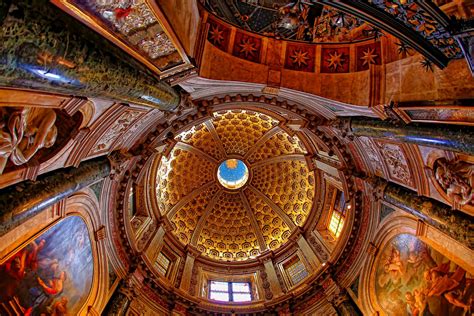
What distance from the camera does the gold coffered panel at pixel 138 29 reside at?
5688 mm

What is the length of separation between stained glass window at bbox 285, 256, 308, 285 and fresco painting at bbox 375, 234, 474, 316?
4911mm

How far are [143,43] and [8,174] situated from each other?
12.3ft

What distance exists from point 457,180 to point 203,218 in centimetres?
1662

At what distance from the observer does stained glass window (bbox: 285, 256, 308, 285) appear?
17.4 meters

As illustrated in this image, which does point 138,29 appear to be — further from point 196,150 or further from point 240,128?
point 196,150

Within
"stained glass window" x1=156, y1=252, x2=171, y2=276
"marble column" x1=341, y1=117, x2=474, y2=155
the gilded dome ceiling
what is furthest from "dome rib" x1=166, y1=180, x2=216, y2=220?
"marble column" x1=341, y1=117, x2=474, y2=155

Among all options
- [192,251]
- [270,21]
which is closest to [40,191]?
[270,21]

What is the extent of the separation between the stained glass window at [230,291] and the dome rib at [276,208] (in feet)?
14.4

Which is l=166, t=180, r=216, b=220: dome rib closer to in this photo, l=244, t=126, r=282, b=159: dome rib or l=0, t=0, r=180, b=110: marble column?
l=244, t=126, r=282, b=159: dome rib

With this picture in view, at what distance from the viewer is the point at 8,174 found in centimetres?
686

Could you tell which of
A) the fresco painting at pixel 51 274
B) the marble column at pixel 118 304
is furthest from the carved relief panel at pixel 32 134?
the marble column at pixel 118 304

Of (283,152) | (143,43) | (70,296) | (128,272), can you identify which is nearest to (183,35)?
(143,43)

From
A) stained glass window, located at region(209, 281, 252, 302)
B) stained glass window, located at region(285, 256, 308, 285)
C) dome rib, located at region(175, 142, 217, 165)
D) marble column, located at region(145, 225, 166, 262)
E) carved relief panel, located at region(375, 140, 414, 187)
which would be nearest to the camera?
carved relief panel, located at region(375, 140, 414, 187)

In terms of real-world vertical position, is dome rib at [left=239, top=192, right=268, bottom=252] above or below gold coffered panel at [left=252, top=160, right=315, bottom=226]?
below
